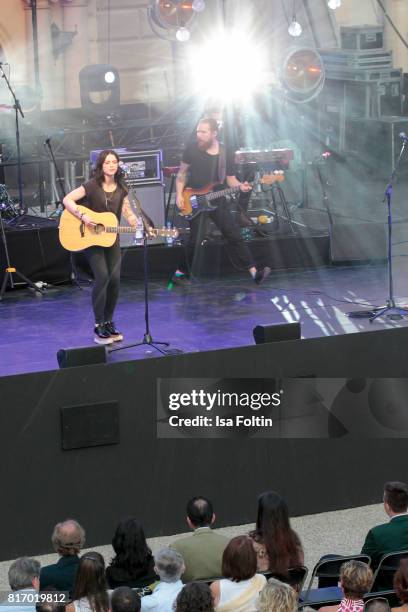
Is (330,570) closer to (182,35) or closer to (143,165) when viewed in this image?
(143,165)

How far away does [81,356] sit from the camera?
8.47m

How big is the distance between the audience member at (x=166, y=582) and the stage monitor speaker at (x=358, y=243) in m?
6.38

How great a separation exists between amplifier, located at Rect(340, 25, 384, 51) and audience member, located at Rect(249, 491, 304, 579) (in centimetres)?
1178

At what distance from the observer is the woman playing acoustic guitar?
372 inches

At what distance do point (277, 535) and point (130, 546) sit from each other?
88 centimetres

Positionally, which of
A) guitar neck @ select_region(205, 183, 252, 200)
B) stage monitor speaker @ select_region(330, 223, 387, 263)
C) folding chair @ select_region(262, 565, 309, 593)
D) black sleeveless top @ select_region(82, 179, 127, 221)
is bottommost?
folding chair @ select_region(262, 565, 309, 593)

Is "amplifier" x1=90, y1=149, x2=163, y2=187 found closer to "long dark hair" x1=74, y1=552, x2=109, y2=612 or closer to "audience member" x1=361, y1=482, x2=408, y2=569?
"audience member" x1=361, y1=482, x2=408, y2=569

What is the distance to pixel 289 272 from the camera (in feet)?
40.3

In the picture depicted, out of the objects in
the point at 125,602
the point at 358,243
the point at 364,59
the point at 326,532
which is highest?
the point at 364,59

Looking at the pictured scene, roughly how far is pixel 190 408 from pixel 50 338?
5.15 feet

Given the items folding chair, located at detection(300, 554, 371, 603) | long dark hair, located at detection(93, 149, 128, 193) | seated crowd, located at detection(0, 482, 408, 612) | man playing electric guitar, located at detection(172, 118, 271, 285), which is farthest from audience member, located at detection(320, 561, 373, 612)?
man playing electric guitar, located at detection(172, 118, 271, 285)


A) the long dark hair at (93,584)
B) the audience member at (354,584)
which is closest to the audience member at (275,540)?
the audience member at (354,584)

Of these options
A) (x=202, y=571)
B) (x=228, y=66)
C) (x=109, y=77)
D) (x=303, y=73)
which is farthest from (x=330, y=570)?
(x=109, y=77)

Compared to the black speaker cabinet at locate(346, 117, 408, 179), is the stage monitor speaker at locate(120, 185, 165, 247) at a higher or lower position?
lower
